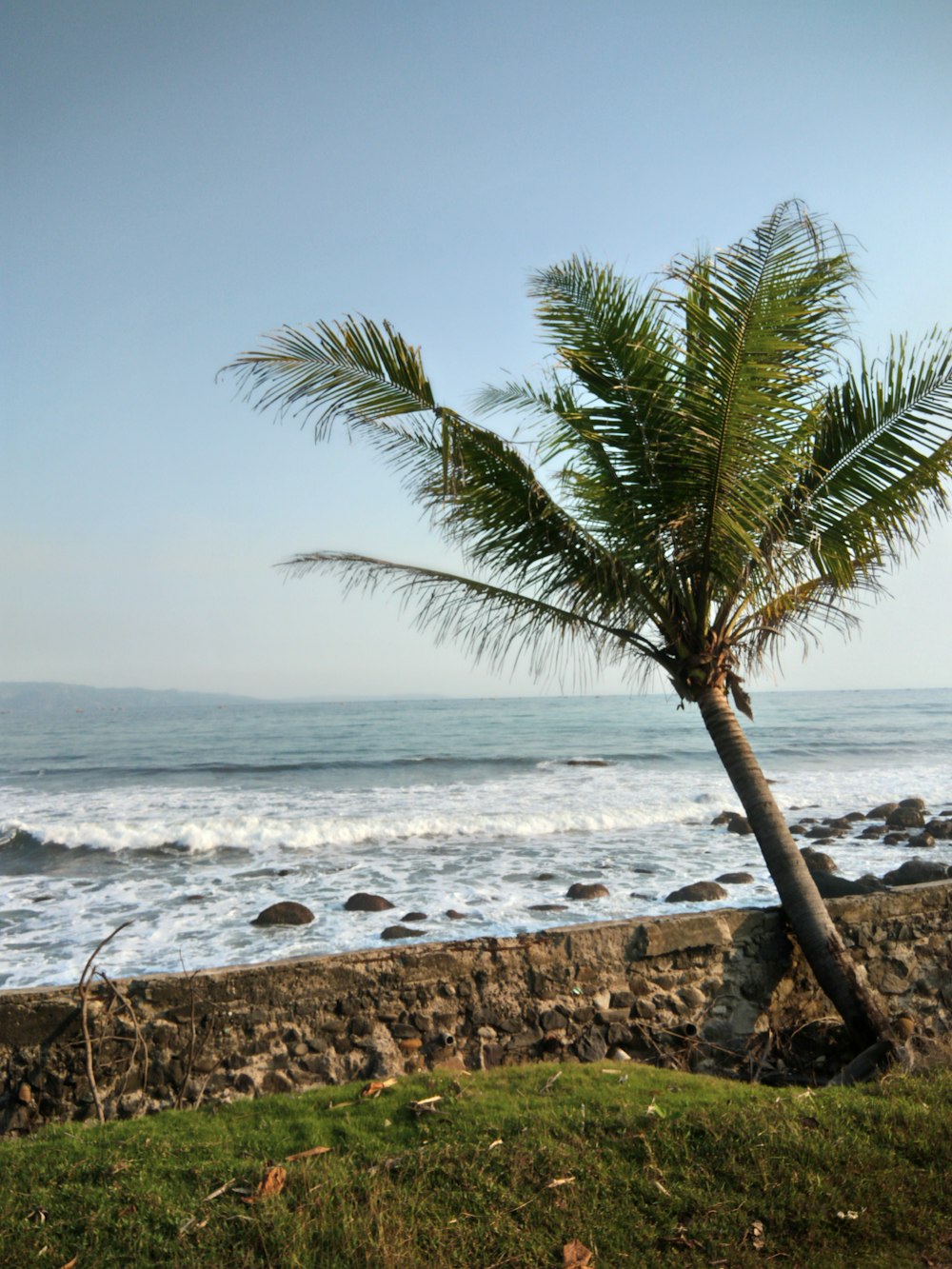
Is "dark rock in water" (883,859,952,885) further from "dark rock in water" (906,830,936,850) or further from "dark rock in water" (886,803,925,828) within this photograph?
"dark rock in water" (886,803,925,828)

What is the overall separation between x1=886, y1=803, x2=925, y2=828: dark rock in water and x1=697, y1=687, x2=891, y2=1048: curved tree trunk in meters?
13.7

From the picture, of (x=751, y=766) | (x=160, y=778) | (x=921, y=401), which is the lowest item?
(x=160, y=778)

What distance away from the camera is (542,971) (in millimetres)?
5605

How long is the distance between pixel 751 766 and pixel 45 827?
18029 mm

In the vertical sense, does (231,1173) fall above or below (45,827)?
above

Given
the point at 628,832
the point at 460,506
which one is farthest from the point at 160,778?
the point at 460,506

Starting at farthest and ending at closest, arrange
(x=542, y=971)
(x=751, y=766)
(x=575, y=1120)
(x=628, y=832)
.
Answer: (x=628, y=832)
(x=751, y=766)
(x=542, y=971)
(x=575, y=1120)

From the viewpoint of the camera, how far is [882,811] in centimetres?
1955

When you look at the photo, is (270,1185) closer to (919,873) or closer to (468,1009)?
(468,1009)

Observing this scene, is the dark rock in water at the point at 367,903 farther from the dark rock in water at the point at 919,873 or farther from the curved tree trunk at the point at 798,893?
the dark rock in water at the point at 919,873

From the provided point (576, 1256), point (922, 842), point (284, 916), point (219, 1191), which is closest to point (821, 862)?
point (922, 842)

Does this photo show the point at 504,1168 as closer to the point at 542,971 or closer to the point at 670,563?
the point at 542,971

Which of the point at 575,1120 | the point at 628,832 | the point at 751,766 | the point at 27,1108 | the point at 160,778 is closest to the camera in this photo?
the point at 575,1120

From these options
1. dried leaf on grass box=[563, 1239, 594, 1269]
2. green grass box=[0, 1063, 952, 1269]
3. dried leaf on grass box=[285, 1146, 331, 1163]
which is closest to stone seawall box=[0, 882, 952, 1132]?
green grass box=[0, 1063, 952, 1269]
